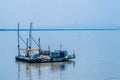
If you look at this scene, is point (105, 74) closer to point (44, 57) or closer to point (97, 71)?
point (97, 71)

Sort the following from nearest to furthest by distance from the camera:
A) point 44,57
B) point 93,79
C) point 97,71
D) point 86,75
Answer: point 93,79
point 86,75
point 97,71
point 44,57

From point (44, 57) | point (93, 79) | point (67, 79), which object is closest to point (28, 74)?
point (67, 79)

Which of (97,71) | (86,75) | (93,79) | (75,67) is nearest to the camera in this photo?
(93,79)

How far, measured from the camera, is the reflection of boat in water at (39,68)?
73.8 feet

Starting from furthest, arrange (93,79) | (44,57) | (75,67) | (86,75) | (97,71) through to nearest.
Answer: (44,57) < (75,67) < (97,71) < (86,75) < (93,79)

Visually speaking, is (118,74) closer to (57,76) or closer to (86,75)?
(86,75)

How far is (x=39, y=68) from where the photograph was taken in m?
25.6

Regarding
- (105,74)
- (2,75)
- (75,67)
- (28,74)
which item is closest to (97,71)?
(105,74)

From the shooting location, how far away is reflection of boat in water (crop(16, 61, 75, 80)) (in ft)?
73.8

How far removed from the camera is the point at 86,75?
71.6 feet

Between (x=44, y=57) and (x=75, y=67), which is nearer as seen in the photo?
(x=75, y=67)

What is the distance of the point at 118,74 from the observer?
71.1 feet

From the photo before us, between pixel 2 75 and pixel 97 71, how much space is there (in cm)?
628

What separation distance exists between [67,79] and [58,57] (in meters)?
8.93
